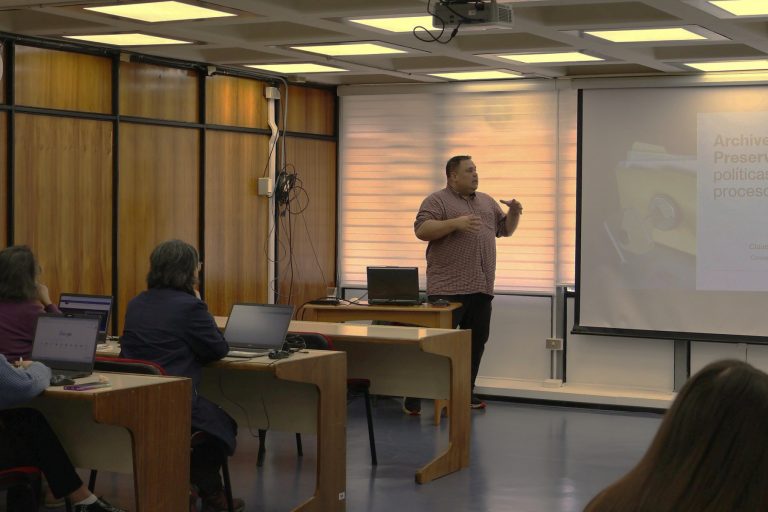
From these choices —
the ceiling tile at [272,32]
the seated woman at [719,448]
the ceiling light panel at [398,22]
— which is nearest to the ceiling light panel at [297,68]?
the ceiling tile at [272,32]

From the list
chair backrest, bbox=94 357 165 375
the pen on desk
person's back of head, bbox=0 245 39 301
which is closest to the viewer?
the pen on desk

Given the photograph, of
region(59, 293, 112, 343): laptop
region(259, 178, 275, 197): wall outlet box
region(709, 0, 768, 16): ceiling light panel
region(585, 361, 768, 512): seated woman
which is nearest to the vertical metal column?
region(709, 0, 768, 16): ceiling light panel

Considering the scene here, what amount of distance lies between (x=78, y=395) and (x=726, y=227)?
577 cm

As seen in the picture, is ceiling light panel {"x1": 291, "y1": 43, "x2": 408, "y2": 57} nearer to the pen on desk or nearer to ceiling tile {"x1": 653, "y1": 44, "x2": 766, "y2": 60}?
ceiling tile {"x1": 653, "y1": 44, "x2": 766, "y2": 60}

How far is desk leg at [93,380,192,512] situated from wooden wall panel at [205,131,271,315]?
402cm

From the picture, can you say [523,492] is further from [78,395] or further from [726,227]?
[726,227]

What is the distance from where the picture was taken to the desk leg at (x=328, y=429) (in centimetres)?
528

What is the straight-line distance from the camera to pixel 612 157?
28.9 ft

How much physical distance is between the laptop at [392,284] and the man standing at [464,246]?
6.5 inches

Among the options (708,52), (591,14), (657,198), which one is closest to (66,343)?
(591,14)

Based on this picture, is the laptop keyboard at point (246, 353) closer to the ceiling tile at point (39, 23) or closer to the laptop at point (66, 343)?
the laptop at point (66, 343)

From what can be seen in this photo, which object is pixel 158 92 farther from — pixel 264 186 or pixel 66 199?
pixel 264 186

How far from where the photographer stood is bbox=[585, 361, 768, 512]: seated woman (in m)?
1.32

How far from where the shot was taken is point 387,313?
8.13m
